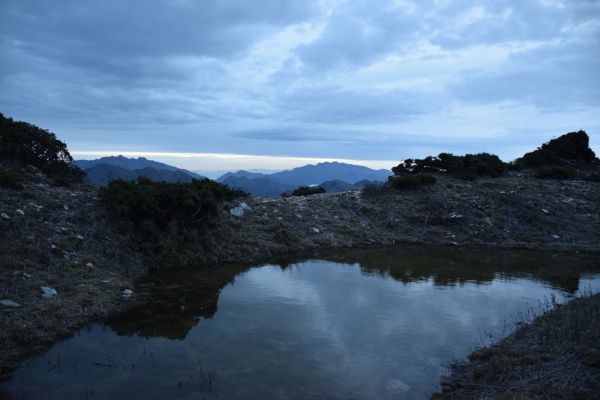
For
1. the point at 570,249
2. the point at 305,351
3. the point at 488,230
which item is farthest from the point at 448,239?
the point at 305,351

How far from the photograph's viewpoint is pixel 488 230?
61.8ft

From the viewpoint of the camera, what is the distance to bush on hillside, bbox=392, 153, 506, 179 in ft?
84.8

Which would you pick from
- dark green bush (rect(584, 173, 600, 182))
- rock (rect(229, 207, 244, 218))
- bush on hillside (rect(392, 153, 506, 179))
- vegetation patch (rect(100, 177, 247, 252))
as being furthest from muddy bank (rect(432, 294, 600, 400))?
dark green bush (rect(584, 173, 600, 182))

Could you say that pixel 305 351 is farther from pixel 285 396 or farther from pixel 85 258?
pixel 85 258

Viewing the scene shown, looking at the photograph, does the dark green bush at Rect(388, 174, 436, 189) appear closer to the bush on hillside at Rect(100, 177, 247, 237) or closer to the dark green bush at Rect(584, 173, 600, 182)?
the dark green bush at Rect(584, 173, 600, 182)

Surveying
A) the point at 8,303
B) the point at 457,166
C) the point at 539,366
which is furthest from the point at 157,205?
the point at 457,166

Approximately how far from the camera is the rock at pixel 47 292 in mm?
8461

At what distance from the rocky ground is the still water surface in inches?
33.0

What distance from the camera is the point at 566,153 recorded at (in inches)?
1233

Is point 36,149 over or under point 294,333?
over

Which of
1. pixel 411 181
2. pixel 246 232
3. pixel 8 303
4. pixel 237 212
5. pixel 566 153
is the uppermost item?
pixel 566 153

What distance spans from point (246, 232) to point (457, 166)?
16.1m

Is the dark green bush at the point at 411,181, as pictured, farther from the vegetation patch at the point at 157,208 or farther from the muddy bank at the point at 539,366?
the muddy bank at the point at 539,366

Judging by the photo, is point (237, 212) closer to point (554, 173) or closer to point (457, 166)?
point (457, 166)
